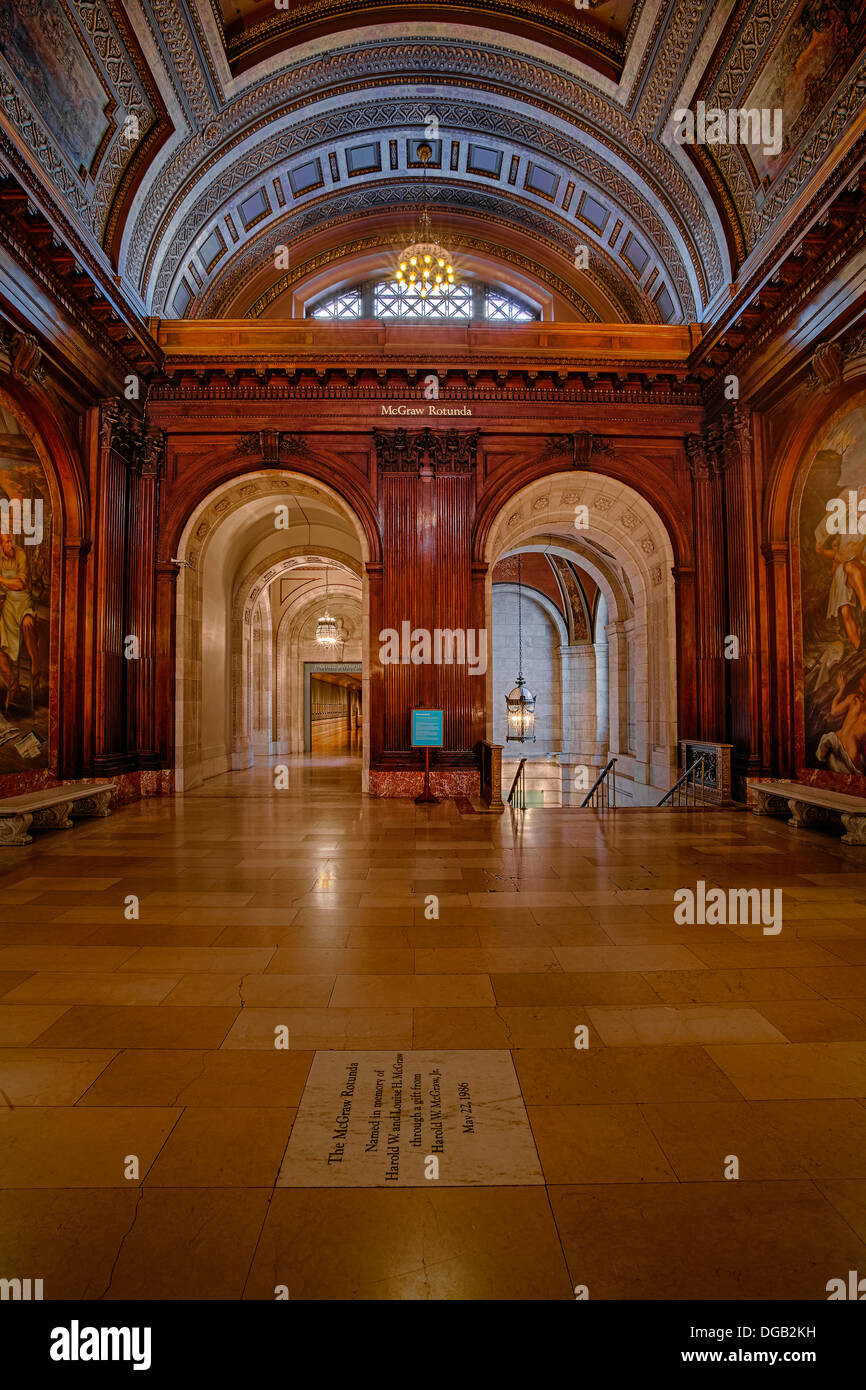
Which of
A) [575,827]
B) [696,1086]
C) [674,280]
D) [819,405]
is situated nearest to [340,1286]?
[696,1086]

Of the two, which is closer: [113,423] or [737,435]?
[113,423]

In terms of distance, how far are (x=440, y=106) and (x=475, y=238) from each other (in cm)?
278

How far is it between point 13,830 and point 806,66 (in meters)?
14.3

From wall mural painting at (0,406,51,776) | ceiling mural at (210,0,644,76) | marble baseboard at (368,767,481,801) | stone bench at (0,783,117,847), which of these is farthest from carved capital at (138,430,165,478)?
marble baseboard at (368,767,481,801)

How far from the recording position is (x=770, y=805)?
10.1 metres

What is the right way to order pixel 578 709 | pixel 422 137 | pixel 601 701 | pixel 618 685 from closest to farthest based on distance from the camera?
pixel 422 137 → pixel 618 685 → pixel 601 701 → pixel 578 709

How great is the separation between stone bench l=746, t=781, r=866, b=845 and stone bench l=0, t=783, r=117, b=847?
9815mm

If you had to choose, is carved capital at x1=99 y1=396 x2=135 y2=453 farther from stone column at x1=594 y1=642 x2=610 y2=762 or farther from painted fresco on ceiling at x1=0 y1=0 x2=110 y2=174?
stone column at x1=594 y1=642 x2=610 y2=762

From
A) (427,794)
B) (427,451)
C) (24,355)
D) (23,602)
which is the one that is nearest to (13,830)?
(23,602)

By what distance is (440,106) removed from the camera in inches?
508

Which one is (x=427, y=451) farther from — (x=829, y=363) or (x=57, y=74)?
(x=57, y=74)

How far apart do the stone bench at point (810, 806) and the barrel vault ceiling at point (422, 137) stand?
7729mm

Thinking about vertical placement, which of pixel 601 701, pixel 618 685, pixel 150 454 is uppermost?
pixel 150 454

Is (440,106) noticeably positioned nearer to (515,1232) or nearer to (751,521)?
(751,521)
